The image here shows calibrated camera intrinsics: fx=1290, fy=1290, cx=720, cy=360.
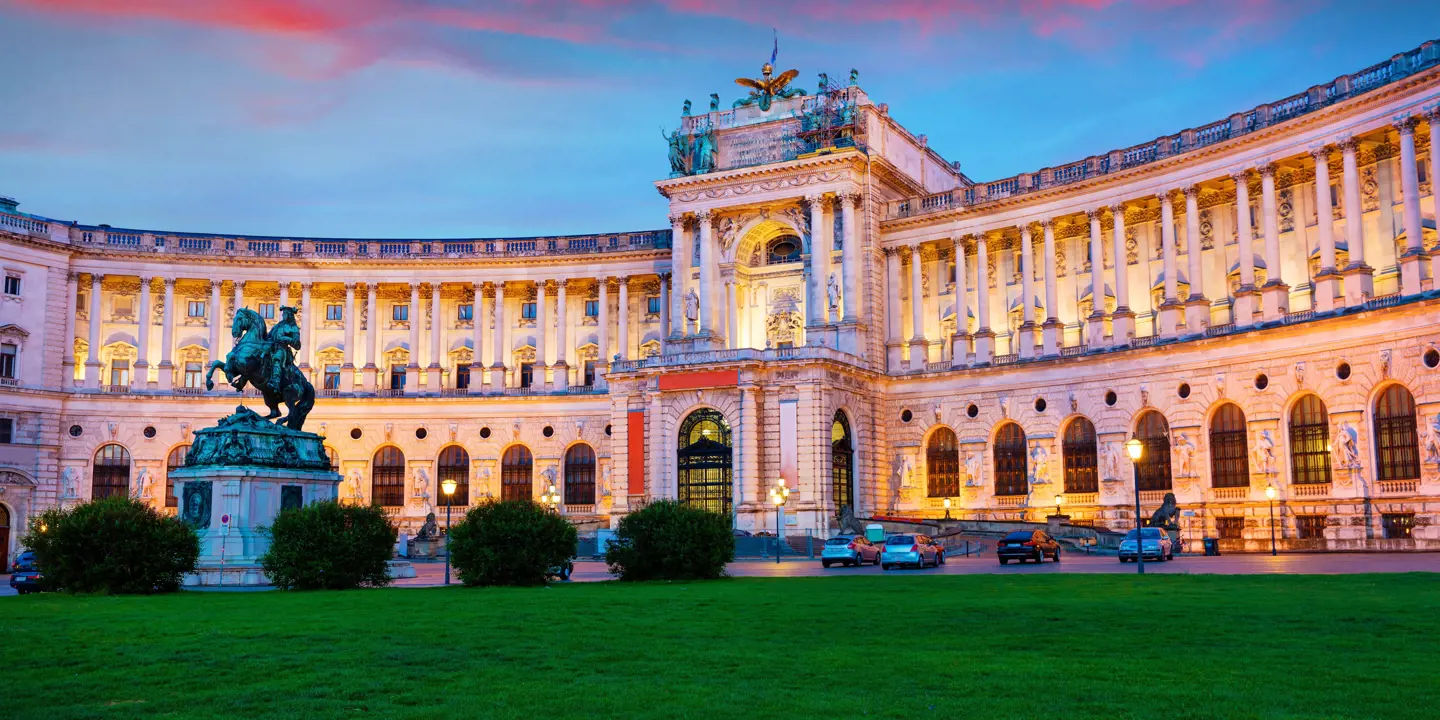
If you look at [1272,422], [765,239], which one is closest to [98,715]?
[1272,422]

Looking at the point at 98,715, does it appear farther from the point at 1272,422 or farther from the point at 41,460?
the point at 41,460

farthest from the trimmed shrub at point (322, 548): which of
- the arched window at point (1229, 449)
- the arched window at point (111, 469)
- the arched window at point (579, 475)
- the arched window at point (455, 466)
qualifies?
the arched window at point (111, 469)

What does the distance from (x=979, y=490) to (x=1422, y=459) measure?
79.8ft

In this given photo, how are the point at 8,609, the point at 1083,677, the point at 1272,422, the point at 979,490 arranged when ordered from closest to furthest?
the point at 1083,677, the point at 8,609, the point at 1272,422, the point at 979,490

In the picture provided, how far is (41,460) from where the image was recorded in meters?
76.0

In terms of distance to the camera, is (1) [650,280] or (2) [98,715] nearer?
(2) [98,715]

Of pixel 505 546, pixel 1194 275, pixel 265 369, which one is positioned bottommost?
pixel 505 546

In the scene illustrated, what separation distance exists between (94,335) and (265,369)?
49270 mm

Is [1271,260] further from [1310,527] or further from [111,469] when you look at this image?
[111,469]

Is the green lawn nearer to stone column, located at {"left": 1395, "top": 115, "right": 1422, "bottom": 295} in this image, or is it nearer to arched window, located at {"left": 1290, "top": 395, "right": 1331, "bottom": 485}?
stone column, located at {"left": 1395, "top": 115, "right": 1422, "bottom": 295}

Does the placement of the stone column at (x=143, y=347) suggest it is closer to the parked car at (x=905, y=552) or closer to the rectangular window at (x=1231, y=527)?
the parked car at (x=905, y=552)

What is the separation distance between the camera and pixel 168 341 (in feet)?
273

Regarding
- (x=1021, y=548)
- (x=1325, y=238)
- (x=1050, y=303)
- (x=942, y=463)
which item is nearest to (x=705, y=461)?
(x=942, y=463)

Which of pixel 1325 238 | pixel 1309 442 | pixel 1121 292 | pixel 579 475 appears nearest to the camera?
pixel 1309 442
